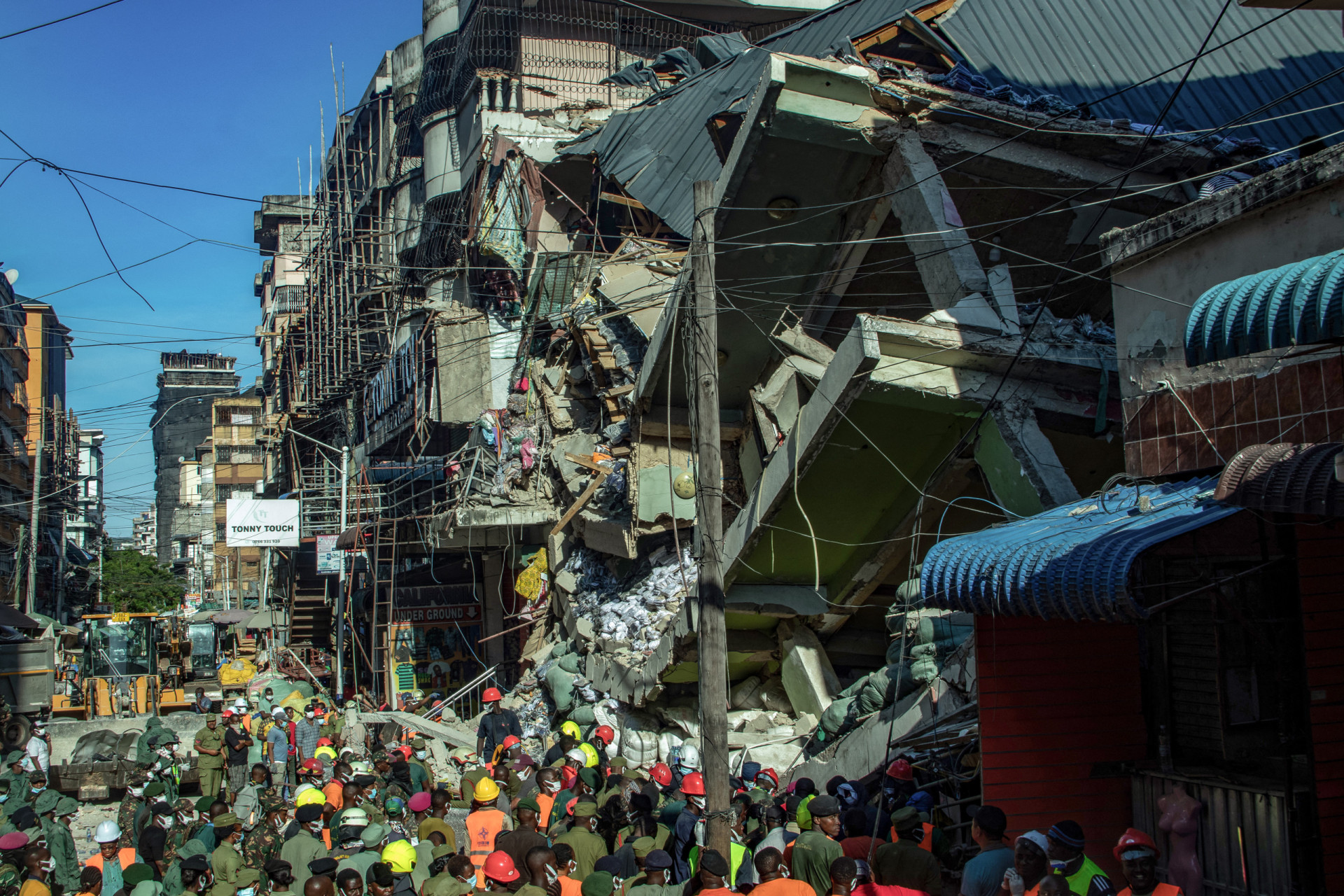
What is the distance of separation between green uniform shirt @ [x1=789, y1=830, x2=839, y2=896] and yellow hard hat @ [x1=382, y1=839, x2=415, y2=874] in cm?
264

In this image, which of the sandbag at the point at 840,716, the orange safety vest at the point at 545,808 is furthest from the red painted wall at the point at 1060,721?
the orange safety vest at the point at 545,808

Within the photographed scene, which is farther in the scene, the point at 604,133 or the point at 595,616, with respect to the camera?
the point at 604,133

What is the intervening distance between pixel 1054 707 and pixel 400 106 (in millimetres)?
42696

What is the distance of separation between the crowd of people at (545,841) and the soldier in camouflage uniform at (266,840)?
0.02 metres

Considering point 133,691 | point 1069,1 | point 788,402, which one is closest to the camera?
point 788,402

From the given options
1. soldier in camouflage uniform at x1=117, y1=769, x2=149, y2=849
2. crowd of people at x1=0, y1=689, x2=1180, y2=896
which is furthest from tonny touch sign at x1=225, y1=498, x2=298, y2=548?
soldier in camouflage uniform at x1=117, y1=769, x2=149, y2=849

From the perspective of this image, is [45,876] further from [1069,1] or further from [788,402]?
[1069,1]

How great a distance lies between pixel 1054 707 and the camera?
25.5ft

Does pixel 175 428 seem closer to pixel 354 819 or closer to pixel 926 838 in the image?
pixel 354 819

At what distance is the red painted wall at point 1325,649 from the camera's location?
6.02m

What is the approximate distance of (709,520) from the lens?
8.10 metres

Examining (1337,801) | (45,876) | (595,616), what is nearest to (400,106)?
(595,616)

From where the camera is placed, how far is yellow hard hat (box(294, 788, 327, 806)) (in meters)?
8.99

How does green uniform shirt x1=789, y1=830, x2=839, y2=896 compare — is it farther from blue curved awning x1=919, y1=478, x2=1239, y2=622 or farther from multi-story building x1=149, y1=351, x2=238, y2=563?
multi-story building x1=149, y1=351, x2=238, y2=563
